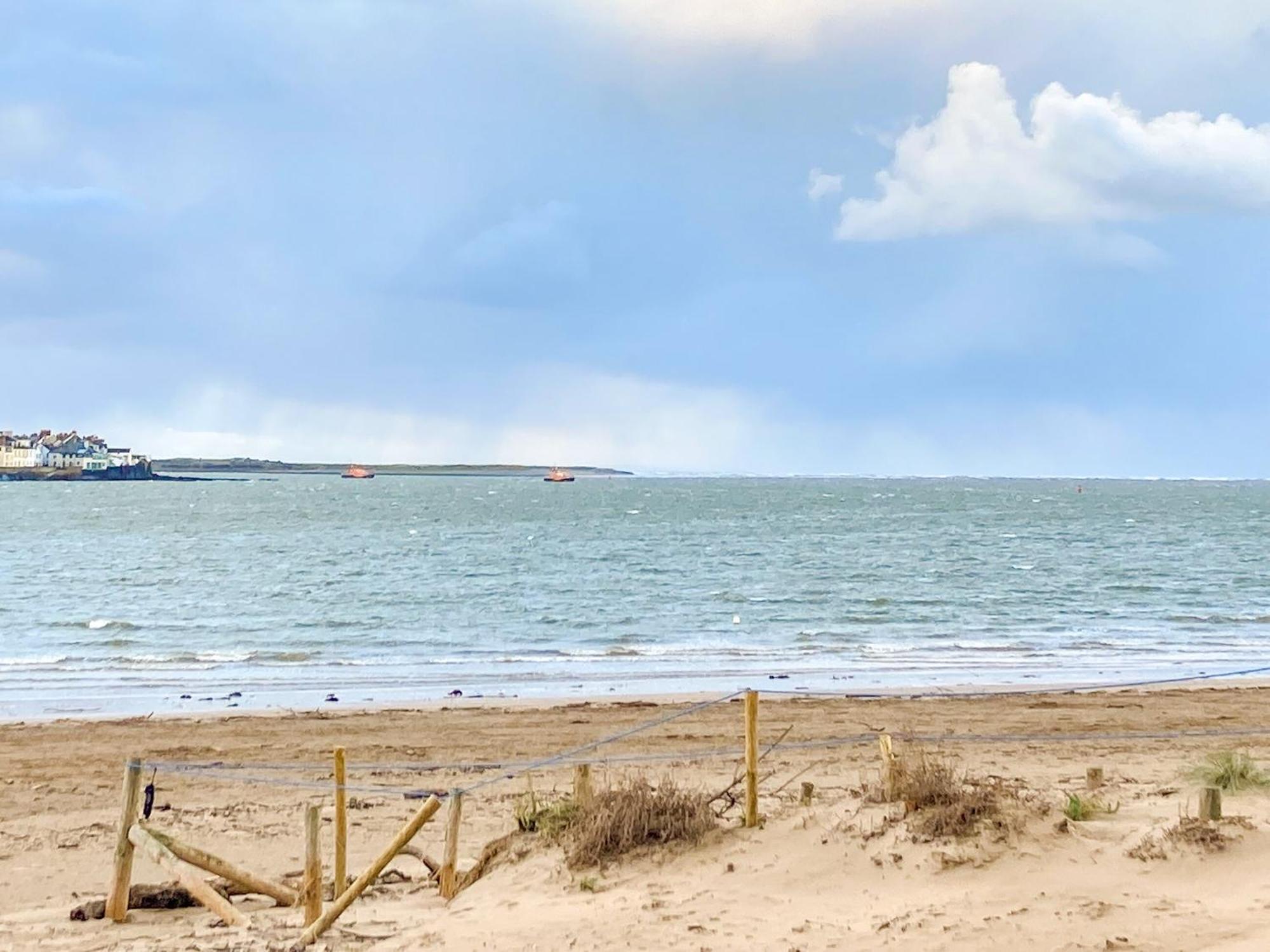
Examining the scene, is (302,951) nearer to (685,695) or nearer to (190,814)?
(190,814)

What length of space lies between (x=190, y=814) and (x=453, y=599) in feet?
76.1

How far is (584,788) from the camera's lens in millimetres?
8484

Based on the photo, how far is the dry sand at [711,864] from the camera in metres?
6.62

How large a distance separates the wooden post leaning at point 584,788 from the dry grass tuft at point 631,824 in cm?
7

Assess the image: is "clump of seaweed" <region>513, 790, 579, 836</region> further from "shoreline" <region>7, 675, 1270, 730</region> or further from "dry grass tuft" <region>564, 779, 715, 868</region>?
"shoreline" <region>7, 675, 1270, 730</region>

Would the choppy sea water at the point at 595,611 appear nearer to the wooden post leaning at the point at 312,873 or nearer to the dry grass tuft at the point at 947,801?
the wooden post leaning at the point at 312,873

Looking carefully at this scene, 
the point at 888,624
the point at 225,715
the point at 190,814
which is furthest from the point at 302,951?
the point at 888,624

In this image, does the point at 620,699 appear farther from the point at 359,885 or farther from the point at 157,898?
the point at 359,885

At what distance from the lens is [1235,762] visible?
9117 millimetres

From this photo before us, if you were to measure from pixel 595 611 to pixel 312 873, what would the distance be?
24077 mm

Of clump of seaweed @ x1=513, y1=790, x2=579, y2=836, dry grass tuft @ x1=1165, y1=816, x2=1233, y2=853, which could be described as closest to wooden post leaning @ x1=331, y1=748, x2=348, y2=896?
clump of seaweed @ x1=513, y1=790, x2=579, y2=836

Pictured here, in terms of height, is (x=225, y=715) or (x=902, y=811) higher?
(x=902, y=811)

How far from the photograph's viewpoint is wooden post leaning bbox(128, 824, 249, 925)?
8.11 metres

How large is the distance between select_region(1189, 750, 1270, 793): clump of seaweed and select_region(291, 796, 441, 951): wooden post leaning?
591 centimetres
